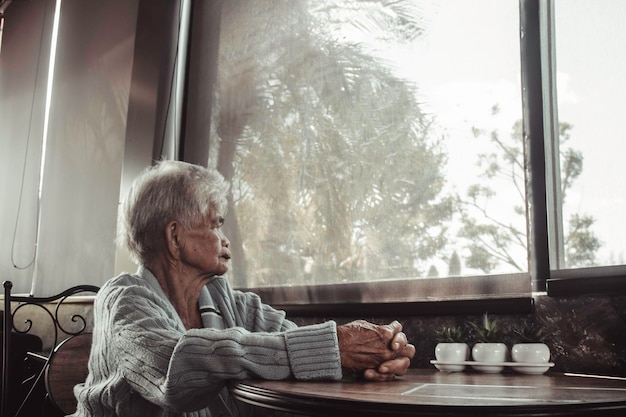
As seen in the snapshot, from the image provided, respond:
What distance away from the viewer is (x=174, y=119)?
134 inches

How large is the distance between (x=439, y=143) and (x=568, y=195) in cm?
52

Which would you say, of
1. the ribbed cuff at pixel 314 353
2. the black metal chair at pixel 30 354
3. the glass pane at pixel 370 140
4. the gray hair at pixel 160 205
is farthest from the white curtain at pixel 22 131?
the ribbed cuff at pixel 314 353

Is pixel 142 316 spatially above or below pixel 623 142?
below

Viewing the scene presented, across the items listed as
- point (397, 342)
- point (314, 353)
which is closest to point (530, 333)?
point (397, 342)

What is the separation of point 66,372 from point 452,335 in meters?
1.44

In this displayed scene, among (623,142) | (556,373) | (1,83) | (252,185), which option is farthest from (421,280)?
(1,83)

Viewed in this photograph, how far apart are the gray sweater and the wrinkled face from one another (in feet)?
0.71

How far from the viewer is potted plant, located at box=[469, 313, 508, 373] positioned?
177cm

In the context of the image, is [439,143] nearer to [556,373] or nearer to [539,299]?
[539,299]

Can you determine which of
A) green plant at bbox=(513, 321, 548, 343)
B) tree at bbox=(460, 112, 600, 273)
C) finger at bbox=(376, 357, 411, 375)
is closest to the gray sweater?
finger at bbox=(376, 357, 411, 375)

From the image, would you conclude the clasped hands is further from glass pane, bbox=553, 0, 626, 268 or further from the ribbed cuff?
glass pane, bbox=553, 0, 626, 268

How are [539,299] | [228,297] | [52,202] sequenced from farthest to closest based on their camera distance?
[52,202] < [228,297] < [539,299]

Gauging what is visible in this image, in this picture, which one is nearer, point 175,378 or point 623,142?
point 175,378

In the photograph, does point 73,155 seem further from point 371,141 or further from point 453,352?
point 453,352
